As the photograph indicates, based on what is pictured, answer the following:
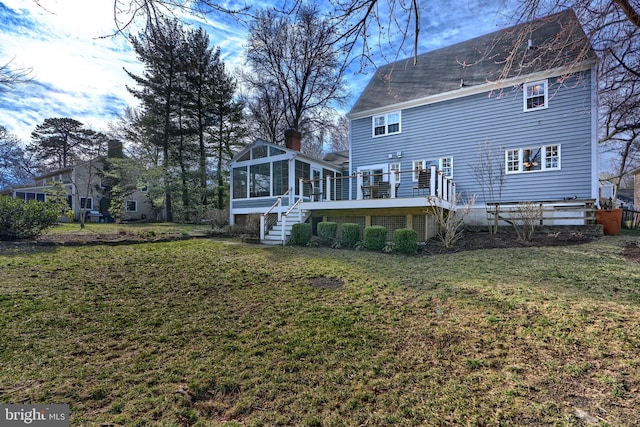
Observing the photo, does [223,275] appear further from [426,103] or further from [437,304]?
[426,103]

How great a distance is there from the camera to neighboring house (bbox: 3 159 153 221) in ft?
73.1

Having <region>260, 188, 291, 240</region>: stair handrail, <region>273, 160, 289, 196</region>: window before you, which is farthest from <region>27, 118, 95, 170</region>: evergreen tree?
<region>260, 188, 291, 240</region>: stair handrail

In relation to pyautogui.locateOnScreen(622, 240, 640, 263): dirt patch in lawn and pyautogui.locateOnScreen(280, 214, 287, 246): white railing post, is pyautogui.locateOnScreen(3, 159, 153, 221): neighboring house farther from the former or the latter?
pyautogui.locateOnScreen(622, 240, 640, 263): dirt patch in lawn

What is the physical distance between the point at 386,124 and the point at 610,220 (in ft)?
30.2

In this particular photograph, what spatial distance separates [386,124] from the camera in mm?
13875

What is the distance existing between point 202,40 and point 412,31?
2091cm

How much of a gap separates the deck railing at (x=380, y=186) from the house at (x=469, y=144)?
55 mm

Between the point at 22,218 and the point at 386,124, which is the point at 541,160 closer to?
the point at 386,124

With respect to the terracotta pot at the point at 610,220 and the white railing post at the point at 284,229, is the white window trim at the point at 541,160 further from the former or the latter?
the white railing post at the point at 284,229

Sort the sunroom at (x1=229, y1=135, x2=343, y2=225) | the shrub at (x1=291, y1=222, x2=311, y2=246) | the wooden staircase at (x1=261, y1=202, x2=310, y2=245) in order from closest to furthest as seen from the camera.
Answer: the shrub at (x1=291, y1=222, x2=311, y2=246) < the wooden staircase at (x1=261, y1=202, x2=310, y2=245) < the sunroom at (x1=229, y1=135, x2=343, y2=225)

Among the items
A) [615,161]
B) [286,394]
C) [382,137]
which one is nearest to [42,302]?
[286,394]

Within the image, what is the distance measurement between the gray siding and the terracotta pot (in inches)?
35.2

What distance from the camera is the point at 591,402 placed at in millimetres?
1918

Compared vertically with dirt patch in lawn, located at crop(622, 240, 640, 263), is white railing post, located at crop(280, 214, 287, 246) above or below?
above
